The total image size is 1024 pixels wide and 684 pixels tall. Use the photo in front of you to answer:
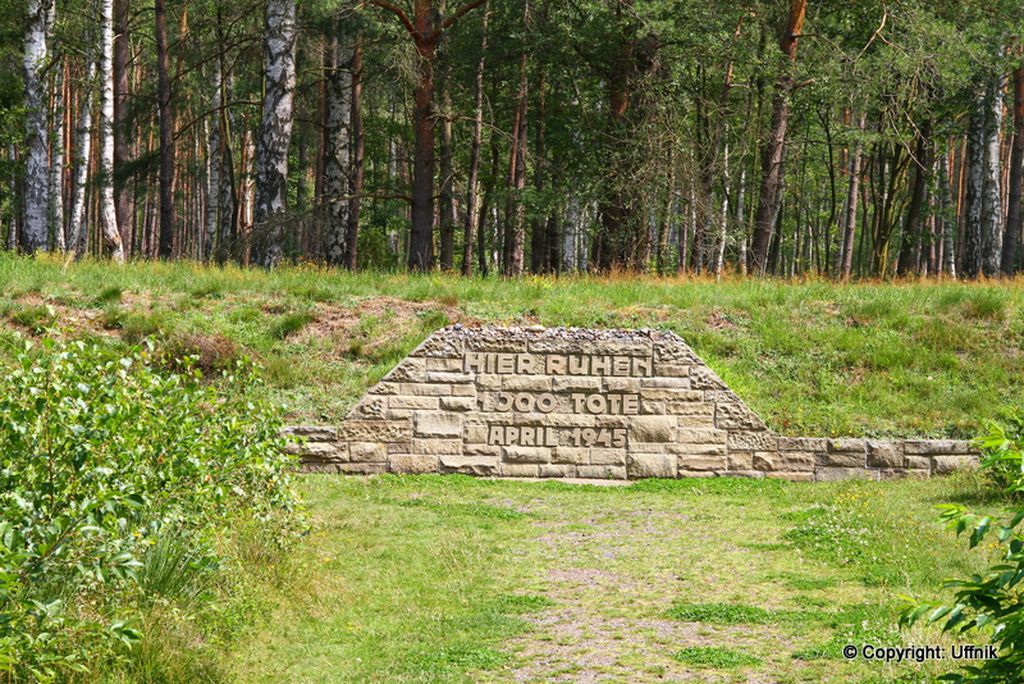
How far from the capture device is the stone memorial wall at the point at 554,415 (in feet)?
42.9

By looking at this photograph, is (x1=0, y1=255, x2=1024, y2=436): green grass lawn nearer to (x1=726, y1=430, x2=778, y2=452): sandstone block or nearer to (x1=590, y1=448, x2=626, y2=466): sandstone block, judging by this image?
(x1=726, y1=430, x2=778, y2=452): sandstone block

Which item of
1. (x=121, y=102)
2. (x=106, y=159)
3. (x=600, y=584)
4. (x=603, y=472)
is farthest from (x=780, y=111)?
(x=121, y=102)

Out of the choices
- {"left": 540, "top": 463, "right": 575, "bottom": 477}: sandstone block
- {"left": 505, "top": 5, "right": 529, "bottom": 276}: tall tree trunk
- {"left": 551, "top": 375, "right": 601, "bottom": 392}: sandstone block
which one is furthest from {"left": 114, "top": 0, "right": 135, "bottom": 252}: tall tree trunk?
{"left": 540, "top": 463, "right": 575, "bottom": 477}: sandstone block

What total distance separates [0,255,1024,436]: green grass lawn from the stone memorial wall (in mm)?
490

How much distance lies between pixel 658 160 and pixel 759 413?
307 inches

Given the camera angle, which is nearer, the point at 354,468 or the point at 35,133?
the point at 354,468

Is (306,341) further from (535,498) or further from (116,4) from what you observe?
(116,4)

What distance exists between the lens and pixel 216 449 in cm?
677

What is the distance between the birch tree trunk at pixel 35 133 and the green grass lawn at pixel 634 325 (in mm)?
3437

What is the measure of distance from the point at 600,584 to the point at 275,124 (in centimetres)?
1295

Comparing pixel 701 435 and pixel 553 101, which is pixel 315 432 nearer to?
pixel 701 435

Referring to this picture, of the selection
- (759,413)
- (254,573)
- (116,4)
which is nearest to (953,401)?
(759,413)

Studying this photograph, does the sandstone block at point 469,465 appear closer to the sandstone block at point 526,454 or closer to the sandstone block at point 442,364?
the sandstone block at point 526,454

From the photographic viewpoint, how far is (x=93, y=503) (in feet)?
15.1
